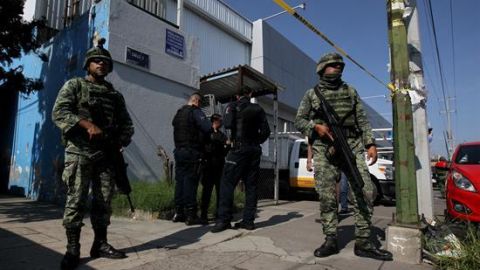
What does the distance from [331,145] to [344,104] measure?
47 cm

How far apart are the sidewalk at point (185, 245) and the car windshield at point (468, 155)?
1.52m

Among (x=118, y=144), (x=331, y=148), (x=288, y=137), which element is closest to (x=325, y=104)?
(x=331, y=148)

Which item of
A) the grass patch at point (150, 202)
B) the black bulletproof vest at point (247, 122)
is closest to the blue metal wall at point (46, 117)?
the grass patch at point (150, 202)

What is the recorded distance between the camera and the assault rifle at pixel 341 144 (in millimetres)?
3416

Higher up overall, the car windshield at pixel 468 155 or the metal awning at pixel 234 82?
the metal awning at pixel 234 82

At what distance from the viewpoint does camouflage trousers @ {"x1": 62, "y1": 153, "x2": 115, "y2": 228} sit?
301 cm

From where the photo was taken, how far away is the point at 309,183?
9.98 metres

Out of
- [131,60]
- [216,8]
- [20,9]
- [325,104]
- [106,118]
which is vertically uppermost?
[216,8]

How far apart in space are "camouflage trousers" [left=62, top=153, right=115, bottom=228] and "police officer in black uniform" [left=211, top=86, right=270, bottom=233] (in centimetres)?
166

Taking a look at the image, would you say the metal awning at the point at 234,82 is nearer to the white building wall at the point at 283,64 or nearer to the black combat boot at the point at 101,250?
the white building wall at the point at 283,64

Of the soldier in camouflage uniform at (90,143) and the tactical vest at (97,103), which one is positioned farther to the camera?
the tactical vest at (97,103)

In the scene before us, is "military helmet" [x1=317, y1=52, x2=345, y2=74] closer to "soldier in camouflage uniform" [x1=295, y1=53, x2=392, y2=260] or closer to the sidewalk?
"soldier in camouflage uniform" [x1=295, y1=53, x2=392, y2=260]

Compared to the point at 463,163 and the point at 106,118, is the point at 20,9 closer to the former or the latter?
the point at 106,118

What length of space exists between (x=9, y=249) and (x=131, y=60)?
4.59 m
